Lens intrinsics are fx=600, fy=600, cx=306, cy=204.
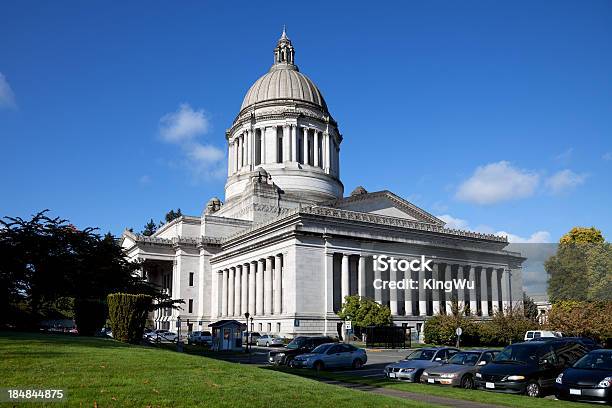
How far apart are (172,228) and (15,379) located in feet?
244

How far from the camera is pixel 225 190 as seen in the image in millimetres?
97125

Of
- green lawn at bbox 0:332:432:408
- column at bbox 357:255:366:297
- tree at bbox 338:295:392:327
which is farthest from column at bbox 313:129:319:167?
green lawn at bbox 0:332:432:408

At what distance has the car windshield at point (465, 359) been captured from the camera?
86.6 ft

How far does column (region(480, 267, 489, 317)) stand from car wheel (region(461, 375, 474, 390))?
53.2 m

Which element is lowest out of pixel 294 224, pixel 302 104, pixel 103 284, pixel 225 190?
pixel 103 284

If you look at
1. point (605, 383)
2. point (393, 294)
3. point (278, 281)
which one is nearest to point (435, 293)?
point (393, 294)

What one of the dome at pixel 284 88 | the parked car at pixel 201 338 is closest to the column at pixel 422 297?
the parked car at pixel 201 338

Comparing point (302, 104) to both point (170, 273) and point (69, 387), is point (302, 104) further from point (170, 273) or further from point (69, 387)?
point (69, 387)

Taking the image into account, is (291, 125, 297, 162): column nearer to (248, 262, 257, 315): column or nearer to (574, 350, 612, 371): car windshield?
(248, 262, 257, 315): column

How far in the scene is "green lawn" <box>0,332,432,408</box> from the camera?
14.0 metres

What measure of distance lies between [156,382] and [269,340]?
41.0 m

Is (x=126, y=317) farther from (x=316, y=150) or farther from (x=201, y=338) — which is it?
(x=316, y=150)

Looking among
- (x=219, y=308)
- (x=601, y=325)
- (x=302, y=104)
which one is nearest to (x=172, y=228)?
(x=219, y=308)

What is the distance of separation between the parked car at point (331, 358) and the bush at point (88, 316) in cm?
1455
